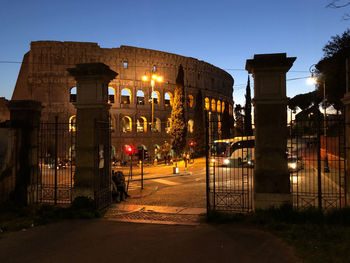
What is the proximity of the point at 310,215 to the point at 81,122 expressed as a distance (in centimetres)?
730

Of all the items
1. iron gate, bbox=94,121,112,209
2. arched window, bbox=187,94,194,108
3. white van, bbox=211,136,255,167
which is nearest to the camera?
iron gate, bbox=94,121,112,209

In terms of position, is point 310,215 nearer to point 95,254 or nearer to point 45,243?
point 95,254

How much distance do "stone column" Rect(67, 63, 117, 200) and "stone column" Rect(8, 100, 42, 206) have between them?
5.74ft

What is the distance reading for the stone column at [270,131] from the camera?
7.18 metres

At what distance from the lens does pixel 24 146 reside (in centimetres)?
879

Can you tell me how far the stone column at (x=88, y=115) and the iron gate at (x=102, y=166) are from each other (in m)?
0.13

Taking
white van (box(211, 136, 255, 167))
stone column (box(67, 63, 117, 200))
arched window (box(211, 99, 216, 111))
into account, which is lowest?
white van (box(211, 136, 255, 167))

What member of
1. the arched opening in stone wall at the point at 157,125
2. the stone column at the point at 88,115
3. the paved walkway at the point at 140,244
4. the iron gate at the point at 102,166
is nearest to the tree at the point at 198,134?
the arched opening in stone wall at the point at 157,125

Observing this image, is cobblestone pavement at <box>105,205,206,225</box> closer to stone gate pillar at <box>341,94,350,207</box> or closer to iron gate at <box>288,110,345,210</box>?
iron gate at <box>288,110,345,210</box>

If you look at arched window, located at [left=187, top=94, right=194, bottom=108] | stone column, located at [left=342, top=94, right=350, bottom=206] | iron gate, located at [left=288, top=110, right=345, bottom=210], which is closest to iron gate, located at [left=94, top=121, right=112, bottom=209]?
iron gate, located at [left=288, top=110, right=345, bottom=210]

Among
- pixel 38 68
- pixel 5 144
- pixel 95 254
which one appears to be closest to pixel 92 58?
pixel 38 68

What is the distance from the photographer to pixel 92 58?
33.8 m

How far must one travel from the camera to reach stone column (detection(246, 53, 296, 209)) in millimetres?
7184

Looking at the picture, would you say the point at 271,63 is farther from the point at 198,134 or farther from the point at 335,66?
the point at 198,134
